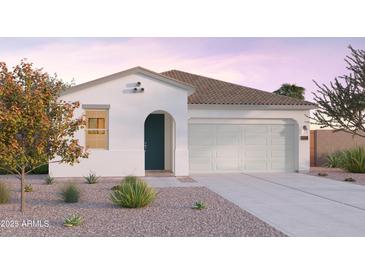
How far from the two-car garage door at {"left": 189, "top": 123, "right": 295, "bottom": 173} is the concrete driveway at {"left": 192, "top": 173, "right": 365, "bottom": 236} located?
1.18 m

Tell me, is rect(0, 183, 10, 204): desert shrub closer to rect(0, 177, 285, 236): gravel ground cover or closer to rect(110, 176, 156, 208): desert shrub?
rect(0, 177, 285, 236): gravel ground cover

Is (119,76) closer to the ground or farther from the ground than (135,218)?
farther from the ground

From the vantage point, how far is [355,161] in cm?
2003

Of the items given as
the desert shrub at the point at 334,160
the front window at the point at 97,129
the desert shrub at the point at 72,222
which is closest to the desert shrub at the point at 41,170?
the front window at the point at 97,129

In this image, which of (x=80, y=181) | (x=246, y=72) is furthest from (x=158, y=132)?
(x=246, y=72)

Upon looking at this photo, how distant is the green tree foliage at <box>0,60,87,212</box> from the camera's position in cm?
961

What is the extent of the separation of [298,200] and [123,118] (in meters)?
7.97

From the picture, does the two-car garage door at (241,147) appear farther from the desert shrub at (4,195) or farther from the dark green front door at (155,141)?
the desert shrub at (4,195)

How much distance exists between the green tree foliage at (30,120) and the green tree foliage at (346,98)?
1403 centimetres

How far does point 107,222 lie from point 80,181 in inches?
298

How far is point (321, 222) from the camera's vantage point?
9.14 metres

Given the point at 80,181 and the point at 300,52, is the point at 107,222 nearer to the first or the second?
the point at 80,181

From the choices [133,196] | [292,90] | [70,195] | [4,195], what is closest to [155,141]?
[70,195]

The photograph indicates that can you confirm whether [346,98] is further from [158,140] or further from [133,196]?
[133,196]
